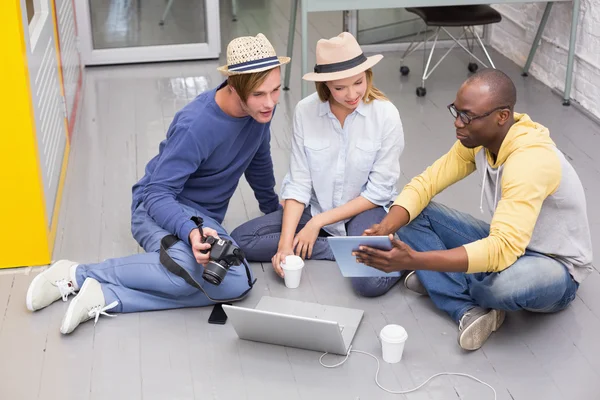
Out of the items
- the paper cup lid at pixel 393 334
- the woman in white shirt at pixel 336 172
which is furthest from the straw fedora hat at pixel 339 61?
the paper cup lid at pixel 393 334

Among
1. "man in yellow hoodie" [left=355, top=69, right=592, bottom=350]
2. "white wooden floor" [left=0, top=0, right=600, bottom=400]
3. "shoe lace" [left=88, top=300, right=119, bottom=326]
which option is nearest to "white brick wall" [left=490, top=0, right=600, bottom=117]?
"white wooden floor" [left=0, top=0, right=600, bottom=400]

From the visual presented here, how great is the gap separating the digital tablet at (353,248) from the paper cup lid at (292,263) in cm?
28

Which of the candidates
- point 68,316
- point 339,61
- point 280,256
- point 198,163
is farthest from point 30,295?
point 339,61

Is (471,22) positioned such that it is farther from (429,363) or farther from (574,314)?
(429,363)

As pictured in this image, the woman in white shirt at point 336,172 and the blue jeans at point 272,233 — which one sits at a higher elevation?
the woman in white shirt at point 336,172

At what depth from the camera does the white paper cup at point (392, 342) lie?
271 cm

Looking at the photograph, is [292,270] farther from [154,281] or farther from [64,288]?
[64,288]

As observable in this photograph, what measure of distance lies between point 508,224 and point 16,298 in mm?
1805

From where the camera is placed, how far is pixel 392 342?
2709 mm

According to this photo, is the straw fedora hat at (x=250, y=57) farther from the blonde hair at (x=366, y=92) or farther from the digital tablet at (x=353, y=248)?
the digital tablet at (x=353, y=248)

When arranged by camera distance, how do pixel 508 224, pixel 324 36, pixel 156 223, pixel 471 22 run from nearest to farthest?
pixel 508 224 < pixel 156 223 < pixel 471 22 < pixel 324 36

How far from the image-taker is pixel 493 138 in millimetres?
2723

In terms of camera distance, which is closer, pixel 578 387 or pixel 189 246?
pixel 578 387

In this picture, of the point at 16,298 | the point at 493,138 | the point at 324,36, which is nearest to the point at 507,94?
the point at 493,138
